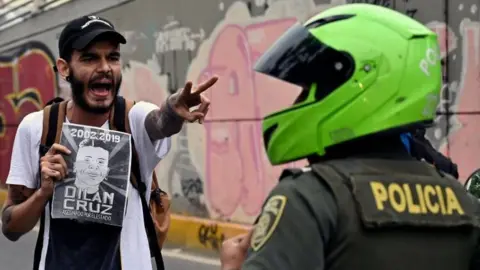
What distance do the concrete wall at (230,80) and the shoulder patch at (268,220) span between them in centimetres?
521

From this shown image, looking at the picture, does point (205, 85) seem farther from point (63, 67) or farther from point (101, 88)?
point (63, 67)

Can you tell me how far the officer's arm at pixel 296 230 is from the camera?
1485mm

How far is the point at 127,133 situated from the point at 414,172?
4.71 ft

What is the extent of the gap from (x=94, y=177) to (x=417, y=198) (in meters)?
1.47

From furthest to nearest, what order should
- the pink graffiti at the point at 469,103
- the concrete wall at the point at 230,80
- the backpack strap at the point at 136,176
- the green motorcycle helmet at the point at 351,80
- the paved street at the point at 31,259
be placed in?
the paved street at the point at 31,259
the concrete wall at the point at 230,80
the pink graffiti at the point at 469,103
the backpack strap at the point at 136,176
the green motorcycle helmet at the point at 351,80

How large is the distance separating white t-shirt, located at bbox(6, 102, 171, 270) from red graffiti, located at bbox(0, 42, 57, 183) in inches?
437

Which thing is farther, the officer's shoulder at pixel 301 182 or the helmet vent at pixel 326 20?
the helmet vent at pixel 326 20

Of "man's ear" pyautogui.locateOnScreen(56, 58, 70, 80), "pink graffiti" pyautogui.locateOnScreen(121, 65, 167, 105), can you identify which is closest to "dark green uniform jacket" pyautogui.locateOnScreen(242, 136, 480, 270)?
"man's ear" pyautogui.locateOnScreen(56, 58, 70, 80)

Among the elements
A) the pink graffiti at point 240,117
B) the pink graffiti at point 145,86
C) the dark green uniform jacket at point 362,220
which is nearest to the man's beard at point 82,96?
the dark green uniform jacket at point 362,220

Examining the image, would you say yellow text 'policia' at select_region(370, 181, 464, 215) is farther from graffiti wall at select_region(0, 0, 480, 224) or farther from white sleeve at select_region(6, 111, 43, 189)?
graffiti wall at select_region(0, 0, 480, 224)

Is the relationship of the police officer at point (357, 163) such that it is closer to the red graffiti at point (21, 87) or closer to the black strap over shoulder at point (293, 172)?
the black strap over shoulder at point (293, 172)

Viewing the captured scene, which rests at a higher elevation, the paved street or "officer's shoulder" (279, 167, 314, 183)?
"officer's shoulder" (279, 167, 314, 183)

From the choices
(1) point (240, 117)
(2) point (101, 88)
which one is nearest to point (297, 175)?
(2) point (101, 88)

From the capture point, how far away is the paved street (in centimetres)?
824
